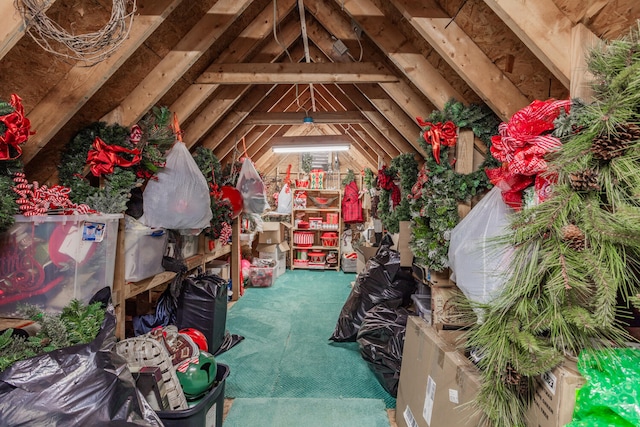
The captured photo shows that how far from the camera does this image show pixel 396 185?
372cm

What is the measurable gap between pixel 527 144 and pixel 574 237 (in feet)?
1.52

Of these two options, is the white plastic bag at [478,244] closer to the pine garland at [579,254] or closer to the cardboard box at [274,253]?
the pine garland at [579,254]

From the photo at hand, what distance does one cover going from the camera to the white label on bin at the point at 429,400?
5.11 ft

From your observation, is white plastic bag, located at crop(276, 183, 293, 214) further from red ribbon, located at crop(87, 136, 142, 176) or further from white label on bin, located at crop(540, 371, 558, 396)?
white label on bin, located at crop(540, 371, 558, 396)

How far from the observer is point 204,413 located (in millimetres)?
1516

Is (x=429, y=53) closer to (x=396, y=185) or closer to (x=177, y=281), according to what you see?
(x=396, y=185)

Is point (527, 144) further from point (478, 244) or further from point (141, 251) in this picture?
point (141, 251)

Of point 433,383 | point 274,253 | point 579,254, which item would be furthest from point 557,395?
point 274,253

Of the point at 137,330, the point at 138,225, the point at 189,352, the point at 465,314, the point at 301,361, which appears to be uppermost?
the point at 138,225

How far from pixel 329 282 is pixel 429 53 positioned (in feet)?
13.5

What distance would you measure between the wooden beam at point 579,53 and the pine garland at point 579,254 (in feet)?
0.97

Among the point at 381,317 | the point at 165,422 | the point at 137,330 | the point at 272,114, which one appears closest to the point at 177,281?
the point at 137,330

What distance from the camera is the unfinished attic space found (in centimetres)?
82

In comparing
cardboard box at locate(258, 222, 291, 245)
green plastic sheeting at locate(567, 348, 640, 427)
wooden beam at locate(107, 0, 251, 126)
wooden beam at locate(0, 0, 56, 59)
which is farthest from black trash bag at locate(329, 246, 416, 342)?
cardboard box at locate(258, 222, 291, 245)
